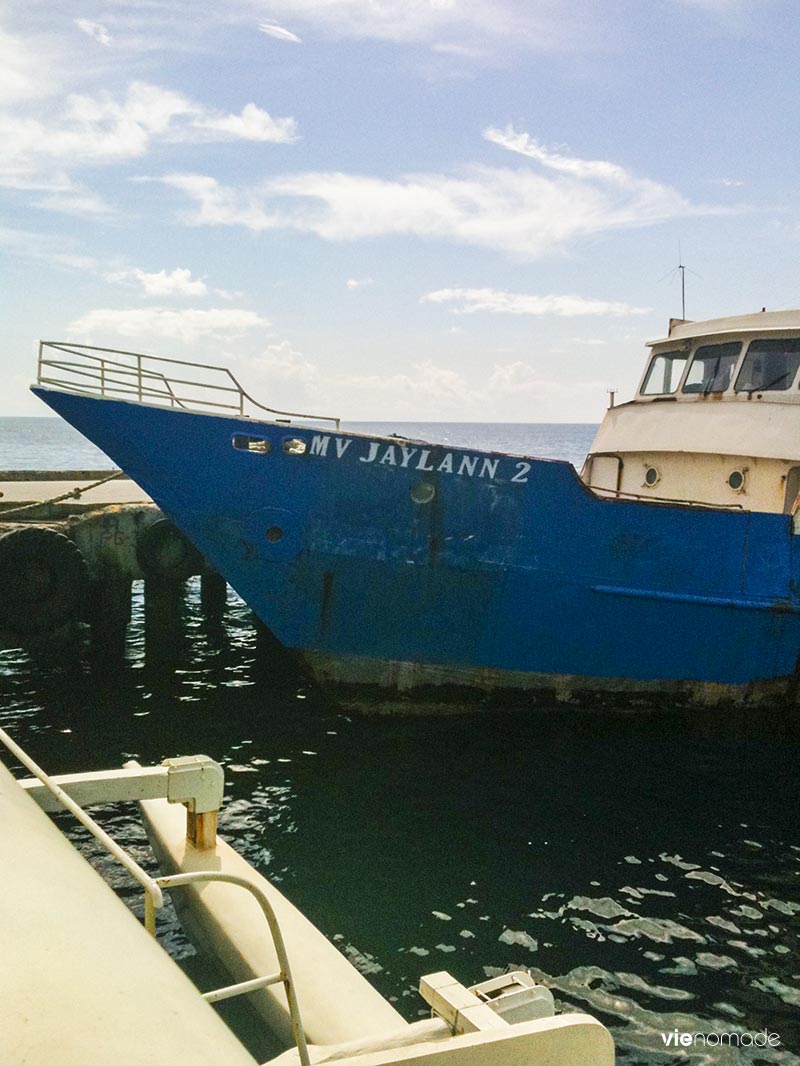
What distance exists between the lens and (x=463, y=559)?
358 inches

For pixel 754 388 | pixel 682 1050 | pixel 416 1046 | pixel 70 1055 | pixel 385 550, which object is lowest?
pixel 682 1050

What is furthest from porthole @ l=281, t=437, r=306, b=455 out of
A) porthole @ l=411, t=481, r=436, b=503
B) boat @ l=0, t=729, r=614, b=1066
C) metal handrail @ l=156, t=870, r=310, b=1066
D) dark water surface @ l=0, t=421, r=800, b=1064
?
metal handrail @ l=156, t=870, r=310, b=1066

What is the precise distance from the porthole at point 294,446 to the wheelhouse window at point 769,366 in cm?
575

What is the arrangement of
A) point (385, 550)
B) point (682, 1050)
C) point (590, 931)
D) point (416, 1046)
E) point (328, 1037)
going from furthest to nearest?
point (385, 550) < point (590, 931) < point (682, 1050) < point (328, 1037) < point (416, 1046)

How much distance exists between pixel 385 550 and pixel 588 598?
2278 millimetres

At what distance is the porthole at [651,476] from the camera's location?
37.1 ft

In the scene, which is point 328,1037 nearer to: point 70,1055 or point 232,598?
point 70,1055

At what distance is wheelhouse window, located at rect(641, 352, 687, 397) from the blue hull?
3.17m

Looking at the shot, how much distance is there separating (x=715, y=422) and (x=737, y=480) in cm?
78

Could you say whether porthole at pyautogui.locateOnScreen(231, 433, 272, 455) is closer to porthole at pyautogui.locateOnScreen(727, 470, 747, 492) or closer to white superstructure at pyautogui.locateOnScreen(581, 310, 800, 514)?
white superstructure at pyautogui.locateOnScreen(581, 310, 800, 514)

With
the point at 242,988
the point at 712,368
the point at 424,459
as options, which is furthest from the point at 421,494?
the point at 242,988

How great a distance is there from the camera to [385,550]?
9.08 meters

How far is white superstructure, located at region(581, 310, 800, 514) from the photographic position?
32.8ft

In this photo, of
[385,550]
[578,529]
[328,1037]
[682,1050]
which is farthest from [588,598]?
[328,1037]
